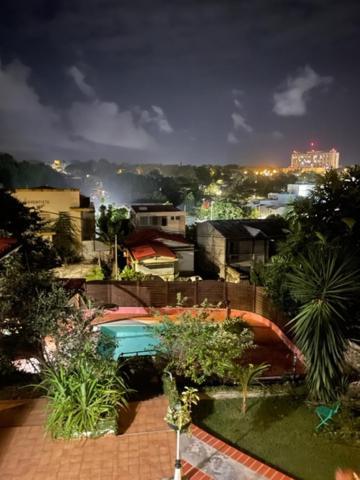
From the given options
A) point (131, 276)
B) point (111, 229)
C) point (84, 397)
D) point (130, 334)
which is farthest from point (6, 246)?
point (111, 229)

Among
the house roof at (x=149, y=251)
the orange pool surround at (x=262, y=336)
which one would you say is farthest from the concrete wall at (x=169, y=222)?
the orange pool surround at (x=262, y=336)

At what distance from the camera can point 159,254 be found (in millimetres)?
21875

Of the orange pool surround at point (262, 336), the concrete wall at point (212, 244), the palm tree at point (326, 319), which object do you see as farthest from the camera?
the concrete wall at point (212, 244)

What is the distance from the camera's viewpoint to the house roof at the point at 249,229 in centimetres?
2748

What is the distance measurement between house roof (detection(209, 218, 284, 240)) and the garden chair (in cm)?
1928

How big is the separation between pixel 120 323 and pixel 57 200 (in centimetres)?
1258

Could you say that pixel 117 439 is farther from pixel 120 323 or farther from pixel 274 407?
pixel 120 323

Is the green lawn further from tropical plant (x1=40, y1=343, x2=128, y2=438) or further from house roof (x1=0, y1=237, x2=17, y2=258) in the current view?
house roof (x1=0, y1=237, x2=17, y2=258)

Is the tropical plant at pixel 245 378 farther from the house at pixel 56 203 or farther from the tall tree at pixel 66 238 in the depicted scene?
the house at pixel 56 203

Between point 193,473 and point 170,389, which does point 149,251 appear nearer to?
point 170,389

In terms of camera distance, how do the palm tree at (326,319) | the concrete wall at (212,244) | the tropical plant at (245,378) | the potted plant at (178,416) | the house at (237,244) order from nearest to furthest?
the potted plant at (178,416)
the tropical plant at (245,378)
the palm tree at (326,319)
the house at (237,244)
the concrete wall at (212,244)

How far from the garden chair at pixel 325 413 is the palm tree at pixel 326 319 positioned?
1.65 feet

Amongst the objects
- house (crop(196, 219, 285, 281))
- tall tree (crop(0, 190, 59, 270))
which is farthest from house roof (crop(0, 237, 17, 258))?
house (crop(196, 219, 285, 281))

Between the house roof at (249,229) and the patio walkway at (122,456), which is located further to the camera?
the house roof at (249,229)
